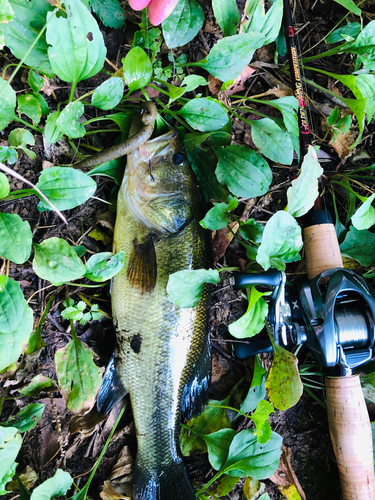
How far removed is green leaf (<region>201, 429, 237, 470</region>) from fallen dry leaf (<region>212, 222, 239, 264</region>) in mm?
956

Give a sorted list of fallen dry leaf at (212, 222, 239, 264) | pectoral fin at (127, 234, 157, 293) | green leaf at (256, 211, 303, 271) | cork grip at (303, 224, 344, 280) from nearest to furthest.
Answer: green leaf at (256, 211, 303, 271)
pectoral fin at (127, 234, 157, 293)
cork grip at (303, 224, 344, 280)
fallen dry leaf at (212, 222, 239, 264)

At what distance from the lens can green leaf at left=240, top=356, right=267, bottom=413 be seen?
2.10 metres

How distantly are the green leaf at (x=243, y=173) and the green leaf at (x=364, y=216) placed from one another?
18.5 inches

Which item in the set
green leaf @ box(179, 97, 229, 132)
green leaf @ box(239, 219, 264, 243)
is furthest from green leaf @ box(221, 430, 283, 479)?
green leaf @ box(179, 97, 229, 132)

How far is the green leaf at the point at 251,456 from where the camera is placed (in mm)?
1947

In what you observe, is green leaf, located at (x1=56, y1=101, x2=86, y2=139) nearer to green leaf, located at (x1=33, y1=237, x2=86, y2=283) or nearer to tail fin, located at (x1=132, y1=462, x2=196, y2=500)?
green leaf, located at (x1=33, y1=237, x2=86, y2=283)

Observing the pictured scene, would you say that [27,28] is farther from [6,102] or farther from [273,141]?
[273,141]

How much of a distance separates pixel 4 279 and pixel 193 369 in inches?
39.7

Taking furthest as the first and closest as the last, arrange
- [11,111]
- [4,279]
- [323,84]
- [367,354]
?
[323,84], [367,354], [11,111], [4,279]

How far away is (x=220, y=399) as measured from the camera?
89.6 inches

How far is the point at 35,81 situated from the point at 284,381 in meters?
1.84

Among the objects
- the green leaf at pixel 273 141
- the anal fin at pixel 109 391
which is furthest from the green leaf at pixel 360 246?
the anal fin at pixel 109 391

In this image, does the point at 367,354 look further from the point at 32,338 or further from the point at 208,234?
the point at 32,338

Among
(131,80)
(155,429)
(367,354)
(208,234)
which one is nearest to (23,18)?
(131,80)
